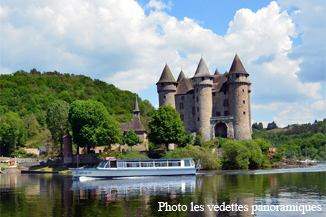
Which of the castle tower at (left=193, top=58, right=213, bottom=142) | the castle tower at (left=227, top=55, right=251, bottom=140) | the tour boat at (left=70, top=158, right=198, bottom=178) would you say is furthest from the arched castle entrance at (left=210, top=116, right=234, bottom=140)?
the tour boat at (left=70, top=158, right=198, bottom=178)

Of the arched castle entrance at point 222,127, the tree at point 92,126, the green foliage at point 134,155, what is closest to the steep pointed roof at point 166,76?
the arched castle entrance at point 222,127

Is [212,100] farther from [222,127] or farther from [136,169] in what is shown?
[136,169]

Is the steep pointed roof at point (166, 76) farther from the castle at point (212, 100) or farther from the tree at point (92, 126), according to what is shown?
the tree at point (92, 126)

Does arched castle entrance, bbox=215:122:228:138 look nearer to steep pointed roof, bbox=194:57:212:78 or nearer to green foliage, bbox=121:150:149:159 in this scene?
steep pointed roof, bbox=194:57:212:78

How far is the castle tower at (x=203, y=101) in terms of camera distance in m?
89.8

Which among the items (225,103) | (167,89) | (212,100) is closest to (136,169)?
(225,103)

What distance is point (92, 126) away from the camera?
84.4 meters

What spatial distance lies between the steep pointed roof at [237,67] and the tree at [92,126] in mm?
25292

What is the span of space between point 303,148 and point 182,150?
119 m

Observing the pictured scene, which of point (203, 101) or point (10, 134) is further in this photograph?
point (10, 134)

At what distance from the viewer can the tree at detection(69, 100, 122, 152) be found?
8198 cm

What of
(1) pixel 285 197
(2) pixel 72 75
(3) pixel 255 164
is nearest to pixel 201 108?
(3) pixel 255 164

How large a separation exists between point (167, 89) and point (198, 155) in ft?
78.1

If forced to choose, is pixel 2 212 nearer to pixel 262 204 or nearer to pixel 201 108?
pixel 262 204
